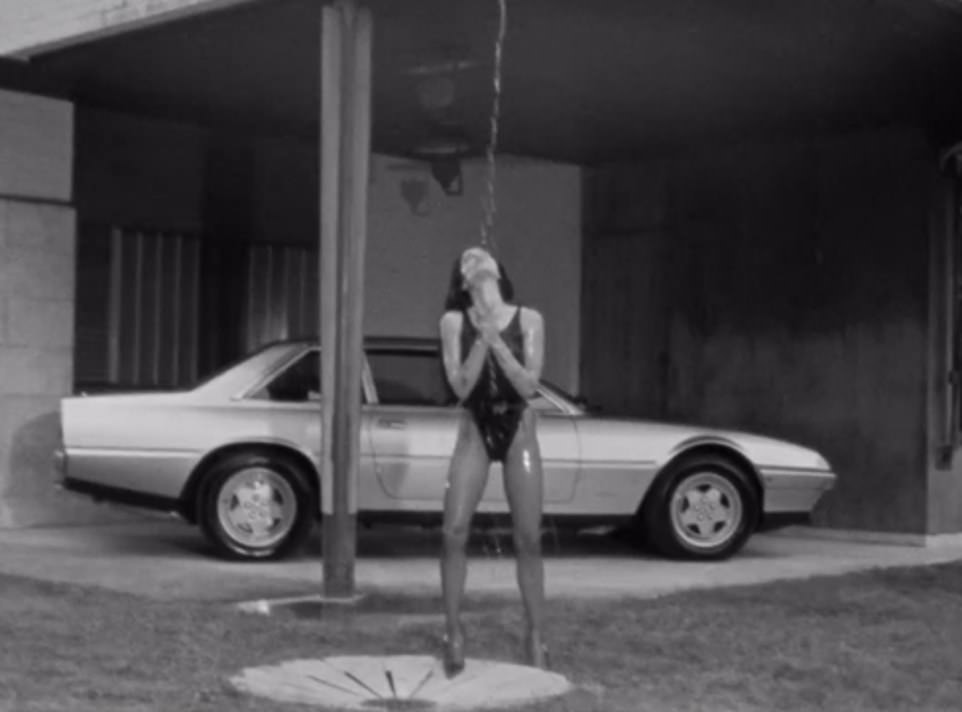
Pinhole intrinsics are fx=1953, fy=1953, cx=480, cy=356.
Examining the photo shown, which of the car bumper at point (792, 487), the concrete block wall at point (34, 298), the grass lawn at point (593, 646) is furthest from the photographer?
the concrete block wall at point (34, 298)

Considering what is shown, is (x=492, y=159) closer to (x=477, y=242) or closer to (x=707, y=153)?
(x=477, y=242)

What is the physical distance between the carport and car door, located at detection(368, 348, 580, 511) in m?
1.94

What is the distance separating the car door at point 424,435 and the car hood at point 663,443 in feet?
0.47

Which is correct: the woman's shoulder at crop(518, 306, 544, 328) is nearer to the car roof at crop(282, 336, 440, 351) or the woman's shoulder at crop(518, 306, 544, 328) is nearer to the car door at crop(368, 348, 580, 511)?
the car door at crop(368, 348, 580, 511)

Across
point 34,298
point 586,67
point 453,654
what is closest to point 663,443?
point 586,67

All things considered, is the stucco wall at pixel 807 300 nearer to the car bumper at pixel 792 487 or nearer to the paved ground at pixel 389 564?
the paved ground at pixel 389 564

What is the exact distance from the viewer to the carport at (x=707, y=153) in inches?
441

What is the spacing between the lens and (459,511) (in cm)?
756

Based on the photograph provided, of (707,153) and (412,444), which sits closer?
(412,444)

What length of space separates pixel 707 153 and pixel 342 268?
6160mm

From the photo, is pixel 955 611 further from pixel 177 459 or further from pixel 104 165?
pixel 104 165

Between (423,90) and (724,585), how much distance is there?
13.4 feet

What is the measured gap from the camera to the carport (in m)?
11.2

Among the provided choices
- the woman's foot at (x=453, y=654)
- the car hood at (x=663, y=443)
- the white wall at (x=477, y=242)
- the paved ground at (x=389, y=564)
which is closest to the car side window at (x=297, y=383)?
the paved ground at (x=389, y=564)
